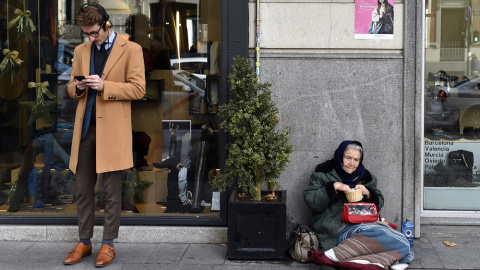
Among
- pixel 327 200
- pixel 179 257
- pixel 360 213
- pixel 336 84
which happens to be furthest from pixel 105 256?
pixel 336 84

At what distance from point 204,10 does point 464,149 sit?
3.02m

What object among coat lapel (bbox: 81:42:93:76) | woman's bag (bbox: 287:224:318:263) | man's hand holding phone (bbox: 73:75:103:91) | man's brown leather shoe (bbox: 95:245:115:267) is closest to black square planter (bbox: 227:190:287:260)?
woman's bag (bbox: 287:224:318:263)

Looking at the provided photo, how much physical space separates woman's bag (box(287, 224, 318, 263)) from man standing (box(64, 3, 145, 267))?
1550mm

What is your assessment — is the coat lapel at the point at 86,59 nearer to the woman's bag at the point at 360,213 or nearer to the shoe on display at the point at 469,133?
the woman's bag at the point at 360,213

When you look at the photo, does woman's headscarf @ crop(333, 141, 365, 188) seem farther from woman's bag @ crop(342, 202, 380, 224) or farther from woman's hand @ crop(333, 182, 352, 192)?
woman's bag @ crop(342, 202, 380, 224)

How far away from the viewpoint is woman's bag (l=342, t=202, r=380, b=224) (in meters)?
5.48

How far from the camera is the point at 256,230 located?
5.59 meters

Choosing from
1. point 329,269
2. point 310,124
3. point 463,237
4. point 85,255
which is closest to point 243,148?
point 310,124

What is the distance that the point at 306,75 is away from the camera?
6.12 metres

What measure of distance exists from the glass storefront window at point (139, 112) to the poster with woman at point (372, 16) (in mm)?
1428

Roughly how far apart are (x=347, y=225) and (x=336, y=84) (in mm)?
1371

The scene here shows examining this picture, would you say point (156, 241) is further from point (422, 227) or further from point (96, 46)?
point (422, 227)

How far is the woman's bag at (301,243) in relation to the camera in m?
5.61

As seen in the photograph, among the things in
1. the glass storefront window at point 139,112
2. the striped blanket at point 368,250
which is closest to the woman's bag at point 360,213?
the striped blanket at point 368,250
